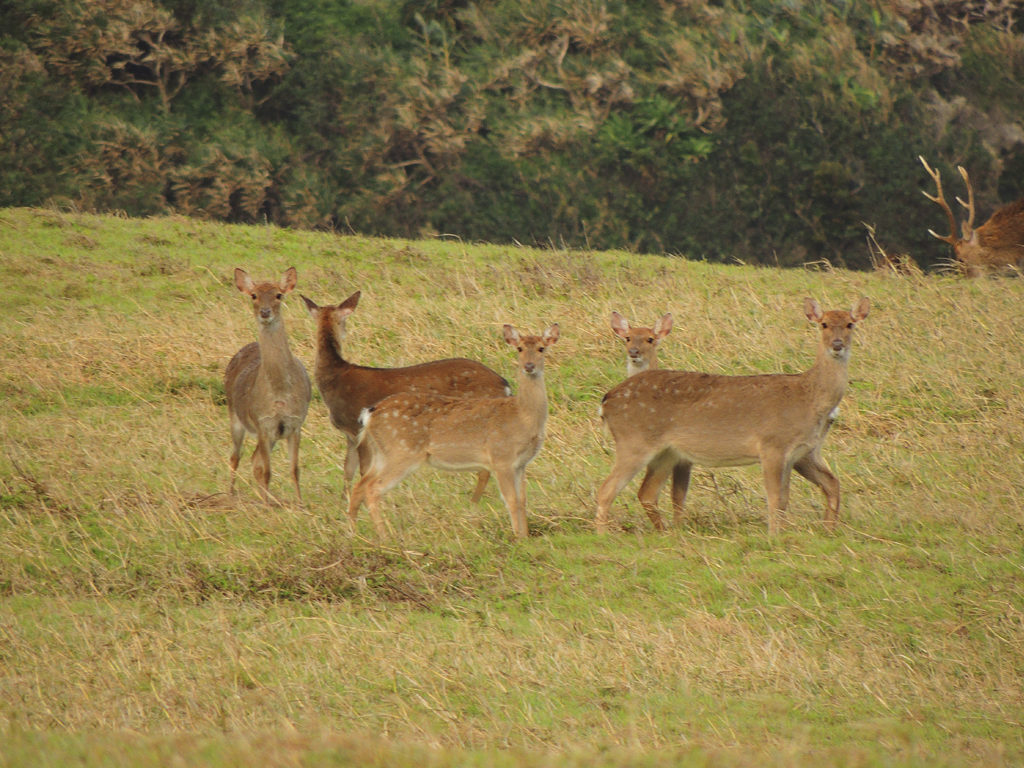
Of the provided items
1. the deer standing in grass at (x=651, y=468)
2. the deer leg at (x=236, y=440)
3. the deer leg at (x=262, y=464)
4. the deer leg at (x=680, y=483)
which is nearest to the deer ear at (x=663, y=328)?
the deer standing in grass at (x=651, y=468)

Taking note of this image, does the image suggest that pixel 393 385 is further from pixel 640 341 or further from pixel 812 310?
pixel 812 310

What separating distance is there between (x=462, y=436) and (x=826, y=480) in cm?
214

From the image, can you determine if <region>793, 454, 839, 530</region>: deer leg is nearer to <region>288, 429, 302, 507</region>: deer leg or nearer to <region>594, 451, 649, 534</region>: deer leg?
<region>594, 451, 649, 534</region>: deer leg

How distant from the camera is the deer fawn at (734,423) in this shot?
793 cm

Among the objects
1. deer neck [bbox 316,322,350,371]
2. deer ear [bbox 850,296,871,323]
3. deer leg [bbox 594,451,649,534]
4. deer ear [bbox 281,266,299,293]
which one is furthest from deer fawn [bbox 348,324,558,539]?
deer ear [bbox 850,296,871,323]

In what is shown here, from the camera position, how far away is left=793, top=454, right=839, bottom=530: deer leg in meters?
7.94

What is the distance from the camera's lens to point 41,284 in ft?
47.9

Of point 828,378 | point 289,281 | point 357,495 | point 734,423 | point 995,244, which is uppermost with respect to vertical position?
point 828,378

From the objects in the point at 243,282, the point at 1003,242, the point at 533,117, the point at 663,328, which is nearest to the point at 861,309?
the point at 663,328

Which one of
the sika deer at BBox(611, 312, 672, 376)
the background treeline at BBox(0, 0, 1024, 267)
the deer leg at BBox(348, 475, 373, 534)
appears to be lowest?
the background treeline at BBox(0, 0, 1024, 267)

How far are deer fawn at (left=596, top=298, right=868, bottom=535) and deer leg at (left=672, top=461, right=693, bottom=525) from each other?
7 centimetres

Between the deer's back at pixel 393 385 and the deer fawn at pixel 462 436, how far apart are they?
2.63 feet

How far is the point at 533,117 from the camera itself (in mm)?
27703

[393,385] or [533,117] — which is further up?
[393,385]
